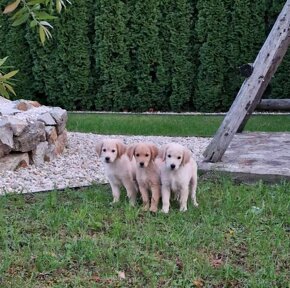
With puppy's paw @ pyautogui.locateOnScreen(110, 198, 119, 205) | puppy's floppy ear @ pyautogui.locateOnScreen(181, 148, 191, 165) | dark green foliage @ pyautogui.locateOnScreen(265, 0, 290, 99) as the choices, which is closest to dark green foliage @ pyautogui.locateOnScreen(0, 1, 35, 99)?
dark green foliage @ pyautogui.locateOnScreen(265, 0, 290, 99)

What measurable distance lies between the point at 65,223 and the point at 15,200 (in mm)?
936

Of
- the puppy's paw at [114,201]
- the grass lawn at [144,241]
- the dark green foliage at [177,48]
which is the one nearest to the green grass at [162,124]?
the dark green foliage at [177,48]

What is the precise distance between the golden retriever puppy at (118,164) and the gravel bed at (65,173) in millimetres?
860

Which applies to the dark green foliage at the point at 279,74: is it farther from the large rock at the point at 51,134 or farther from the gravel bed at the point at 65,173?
the large rock at the point at 51,134

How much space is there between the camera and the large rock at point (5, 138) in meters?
5.97

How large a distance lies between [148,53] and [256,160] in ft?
21.0

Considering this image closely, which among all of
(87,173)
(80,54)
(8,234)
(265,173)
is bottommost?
(80,54)

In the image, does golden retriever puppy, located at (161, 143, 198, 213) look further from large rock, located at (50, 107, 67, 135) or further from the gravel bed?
large rock, located at (50, 107, 67, 135)

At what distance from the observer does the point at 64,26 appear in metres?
12.2

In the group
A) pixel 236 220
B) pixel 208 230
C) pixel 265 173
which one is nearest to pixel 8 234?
pixel 208 230

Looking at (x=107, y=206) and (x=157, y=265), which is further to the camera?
(x=107, y=206)

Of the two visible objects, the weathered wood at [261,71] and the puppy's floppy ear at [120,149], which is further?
the weathered wood at [261,71]

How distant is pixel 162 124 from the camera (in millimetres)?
10023

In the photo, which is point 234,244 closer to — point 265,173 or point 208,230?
point 208,230
